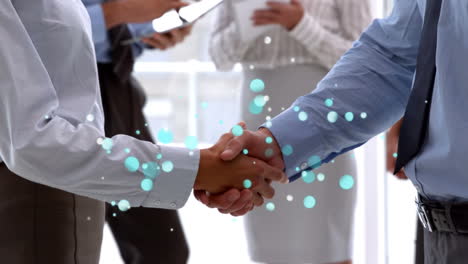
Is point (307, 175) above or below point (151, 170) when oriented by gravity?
below

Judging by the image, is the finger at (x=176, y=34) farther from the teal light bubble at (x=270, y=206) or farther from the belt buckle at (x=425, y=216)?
the belt buckle at (x=425, y=216)

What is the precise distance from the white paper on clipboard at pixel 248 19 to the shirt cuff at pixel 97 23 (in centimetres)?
38

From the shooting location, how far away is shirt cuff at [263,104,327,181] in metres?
1.32

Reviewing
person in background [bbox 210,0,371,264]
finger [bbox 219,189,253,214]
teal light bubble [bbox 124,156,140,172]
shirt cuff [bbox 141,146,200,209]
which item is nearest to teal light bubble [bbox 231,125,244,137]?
finger [bbox 219,189,253,214]

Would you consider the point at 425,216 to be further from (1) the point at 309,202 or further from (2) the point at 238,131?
(1) the point at 309,202

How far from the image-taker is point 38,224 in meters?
1.10

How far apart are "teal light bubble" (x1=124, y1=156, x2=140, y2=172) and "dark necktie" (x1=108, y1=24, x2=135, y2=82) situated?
0.80 m

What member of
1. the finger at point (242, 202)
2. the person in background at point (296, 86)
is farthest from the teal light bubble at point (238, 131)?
the person in background at point (296, 86)

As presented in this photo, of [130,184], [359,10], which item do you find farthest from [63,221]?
[359,10]

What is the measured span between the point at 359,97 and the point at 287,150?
169mm

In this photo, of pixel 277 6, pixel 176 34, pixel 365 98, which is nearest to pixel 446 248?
pixel 365 98

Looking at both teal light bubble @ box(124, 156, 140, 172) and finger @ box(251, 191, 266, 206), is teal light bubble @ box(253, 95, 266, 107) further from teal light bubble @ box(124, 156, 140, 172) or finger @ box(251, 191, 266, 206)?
teal light bubble @ box(124, 156, 140, 172)

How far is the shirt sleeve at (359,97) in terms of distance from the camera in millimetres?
1268

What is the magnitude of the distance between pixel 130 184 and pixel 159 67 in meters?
2.31
